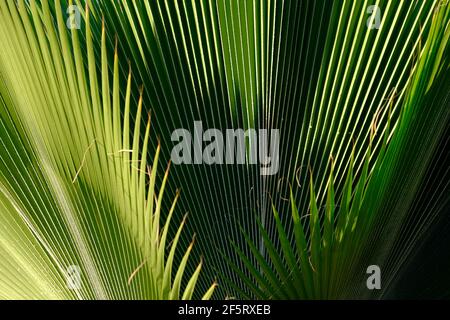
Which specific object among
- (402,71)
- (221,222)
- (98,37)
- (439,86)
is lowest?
(221,222)

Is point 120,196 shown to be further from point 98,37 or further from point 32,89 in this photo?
point 98,37

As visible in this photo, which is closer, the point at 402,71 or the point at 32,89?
the point at 32,89

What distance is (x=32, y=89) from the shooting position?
87 cm

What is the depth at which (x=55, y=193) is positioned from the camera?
2.96ft

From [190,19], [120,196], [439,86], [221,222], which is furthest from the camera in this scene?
[221,222]

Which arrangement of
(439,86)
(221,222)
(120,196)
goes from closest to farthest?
1. (120,196)
2. (439,86)
3. (221,222)

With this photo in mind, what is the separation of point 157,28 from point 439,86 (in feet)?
1.89

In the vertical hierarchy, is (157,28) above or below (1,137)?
above

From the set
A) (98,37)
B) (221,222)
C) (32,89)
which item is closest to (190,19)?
(98,37)

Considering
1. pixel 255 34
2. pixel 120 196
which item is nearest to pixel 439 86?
pixel 255 34

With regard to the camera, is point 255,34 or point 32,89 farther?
point 255,34

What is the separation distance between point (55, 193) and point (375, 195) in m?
0.57
